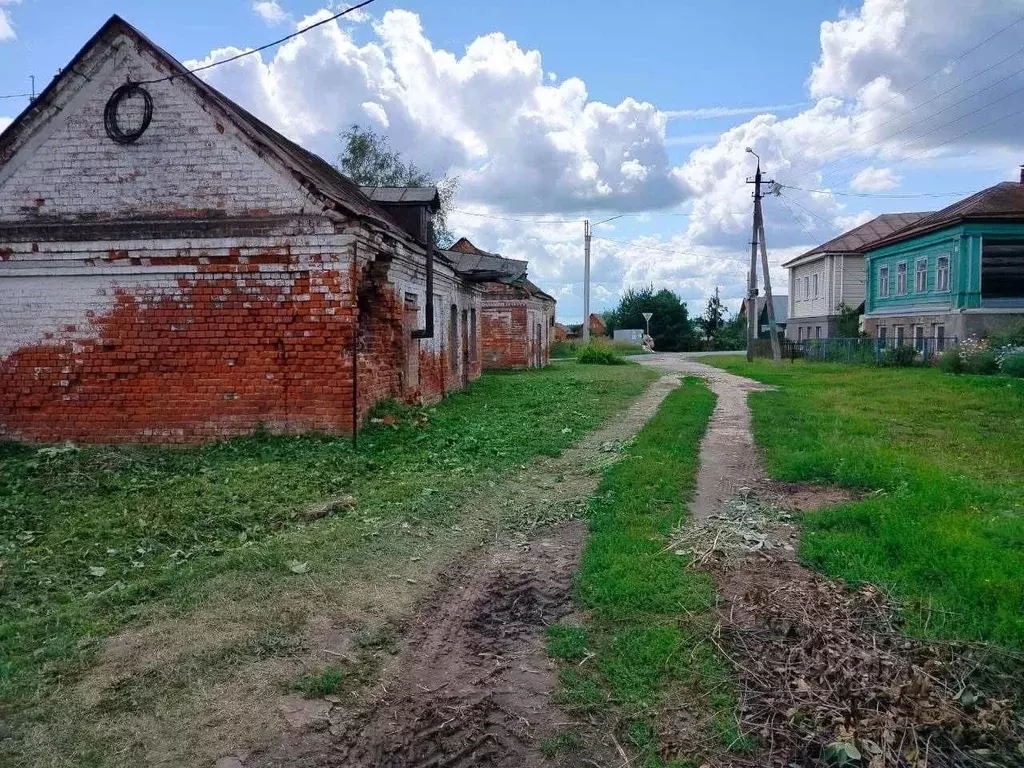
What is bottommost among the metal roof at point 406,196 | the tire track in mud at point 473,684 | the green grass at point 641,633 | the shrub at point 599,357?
the tire track in mud at point 473,684

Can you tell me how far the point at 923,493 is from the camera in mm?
7164

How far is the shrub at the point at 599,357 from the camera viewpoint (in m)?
34.1

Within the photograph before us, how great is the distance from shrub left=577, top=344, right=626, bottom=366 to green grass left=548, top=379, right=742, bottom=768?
26499 mm

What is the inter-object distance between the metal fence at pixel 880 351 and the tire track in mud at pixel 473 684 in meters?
22.7

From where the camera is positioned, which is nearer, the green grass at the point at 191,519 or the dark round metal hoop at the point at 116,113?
the green grass at the point at 191,519

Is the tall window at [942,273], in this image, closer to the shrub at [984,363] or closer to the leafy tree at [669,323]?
the shrub at [984,363]

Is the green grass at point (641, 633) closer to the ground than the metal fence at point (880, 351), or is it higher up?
closer to the ground

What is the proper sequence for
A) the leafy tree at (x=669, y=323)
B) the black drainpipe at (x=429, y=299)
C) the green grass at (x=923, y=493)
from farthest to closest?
1. the leafy tree at (x=669, y=323)
2. the black drainpipe at (x=429, y=299)
3. the green grass at (x=923, y=493)

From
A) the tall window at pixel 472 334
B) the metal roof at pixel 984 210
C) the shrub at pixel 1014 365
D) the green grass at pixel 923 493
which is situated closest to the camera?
the green grass at pixel 923 493

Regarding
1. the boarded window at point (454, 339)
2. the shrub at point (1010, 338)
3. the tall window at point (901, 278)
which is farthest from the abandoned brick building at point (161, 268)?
the tall window at point (901, 278)

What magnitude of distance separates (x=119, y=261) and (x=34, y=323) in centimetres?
159

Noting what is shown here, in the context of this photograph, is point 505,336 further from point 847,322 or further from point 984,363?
point 847,322

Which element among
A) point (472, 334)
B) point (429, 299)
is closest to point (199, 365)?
point (429, 299)

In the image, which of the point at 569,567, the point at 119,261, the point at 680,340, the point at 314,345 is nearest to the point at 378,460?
the point at 314,345
